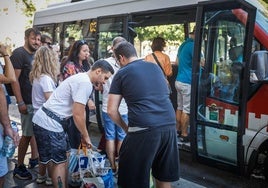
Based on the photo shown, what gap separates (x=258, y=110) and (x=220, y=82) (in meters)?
0.65

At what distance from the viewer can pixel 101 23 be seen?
6781 millimetres

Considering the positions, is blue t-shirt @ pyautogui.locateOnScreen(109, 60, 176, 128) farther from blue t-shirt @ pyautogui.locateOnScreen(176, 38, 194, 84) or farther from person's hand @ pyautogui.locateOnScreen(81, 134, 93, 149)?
blue t-shirt @ pyautogui.locateOnScreen(176, 38, 194, 84)

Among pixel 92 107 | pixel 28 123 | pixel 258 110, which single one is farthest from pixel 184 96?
pixel 28 123

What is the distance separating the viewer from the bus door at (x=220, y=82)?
4.29 m

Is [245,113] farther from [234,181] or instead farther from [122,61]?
[122,61]

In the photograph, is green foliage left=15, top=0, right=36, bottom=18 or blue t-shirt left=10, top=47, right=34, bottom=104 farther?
green foliage left=15, top=0, right=36, bottom=18

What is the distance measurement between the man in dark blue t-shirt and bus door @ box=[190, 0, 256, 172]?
167 cm

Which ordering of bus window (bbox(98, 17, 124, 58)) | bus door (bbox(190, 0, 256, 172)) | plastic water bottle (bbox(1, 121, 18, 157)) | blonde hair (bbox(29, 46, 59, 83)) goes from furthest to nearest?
bus window (bbox(98, 17, 124, 58))
bus door (bbox(190, 0, 256, 172))
blonde hair (bbox(29, 46, 59, 83))
plastic water bottle (bbox(1, 121, 18, 157))

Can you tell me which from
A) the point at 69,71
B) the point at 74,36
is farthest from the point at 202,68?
the point at 74,36

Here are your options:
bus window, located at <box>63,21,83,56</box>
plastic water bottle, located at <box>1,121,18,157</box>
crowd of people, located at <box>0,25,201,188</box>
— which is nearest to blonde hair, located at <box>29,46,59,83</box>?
crowd of people, located at <box>0,25,201,188</box>

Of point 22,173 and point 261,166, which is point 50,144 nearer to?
point 22,173

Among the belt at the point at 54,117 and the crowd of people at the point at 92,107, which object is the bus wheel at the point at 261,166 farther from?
the belt at the point at 54,117

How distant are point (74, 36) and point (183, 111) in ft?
11.4

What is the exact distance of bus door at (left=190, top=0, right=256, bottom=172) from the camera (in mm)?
4289
